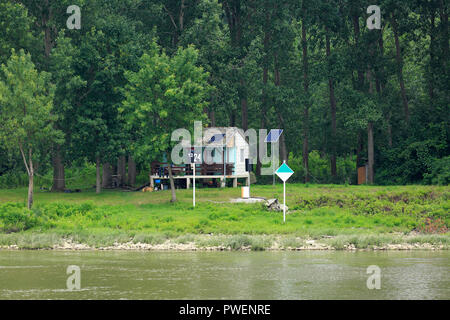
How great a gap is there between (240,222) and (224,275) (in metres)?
13.1

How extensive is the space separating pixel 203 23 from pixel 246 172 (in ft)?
43.3

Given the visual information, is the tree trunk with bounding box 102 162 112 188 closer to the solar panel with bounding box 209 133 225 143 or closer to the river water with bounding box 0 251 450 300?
the solar panel with bounding box 209 133 225 143

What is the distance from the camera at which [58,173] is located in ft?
206

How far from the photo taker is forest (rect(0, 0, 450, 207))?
52.4 m

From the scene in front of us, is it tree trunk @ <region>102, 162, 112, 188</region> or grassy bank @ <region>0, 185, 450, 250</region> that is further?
tree trunk @ <region>102, 162, 112, 188</region>

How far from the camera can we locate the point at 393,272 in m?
31.2

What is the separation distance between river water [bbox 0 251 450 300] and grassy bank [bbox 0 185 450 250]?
2.06 m

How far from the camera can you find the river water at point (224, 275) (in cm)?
2734

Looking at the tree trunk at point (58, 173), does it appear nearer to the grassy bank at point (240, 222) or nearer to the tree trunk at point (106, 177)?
the tree trunk at point (106, 177)

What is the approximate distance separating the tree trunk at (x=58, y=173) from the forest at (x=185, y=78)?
116 mm

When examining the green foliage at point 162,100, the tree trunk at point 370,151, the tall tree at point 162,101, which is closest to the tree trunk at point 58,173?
the green foliage at point 162,100
